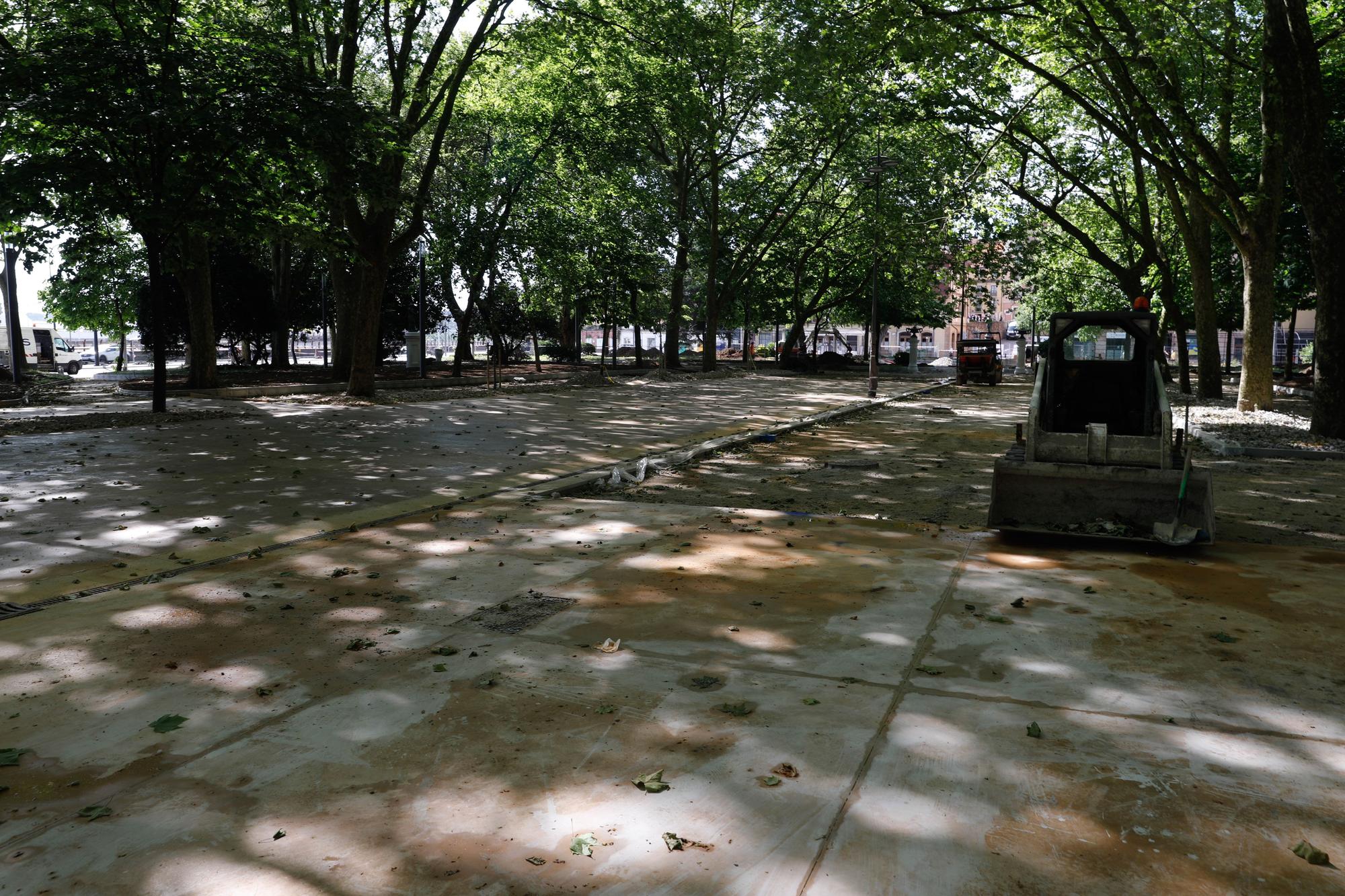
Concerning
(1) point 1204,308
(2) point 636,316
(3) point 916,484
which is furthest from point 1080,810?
(2) point 636,316

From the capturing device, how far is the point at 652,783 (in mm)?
3330

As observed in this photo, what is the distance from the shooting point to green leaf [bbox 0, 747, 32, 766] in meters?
3.50

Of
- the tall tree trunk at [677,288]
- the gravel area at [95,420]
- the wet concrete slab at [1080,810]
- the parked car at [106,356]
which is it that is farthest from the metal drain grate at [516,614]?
the parked car at [106,356]

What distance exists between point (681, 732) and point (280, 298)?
36.3 metres

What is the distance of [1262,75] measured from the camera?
604 inches

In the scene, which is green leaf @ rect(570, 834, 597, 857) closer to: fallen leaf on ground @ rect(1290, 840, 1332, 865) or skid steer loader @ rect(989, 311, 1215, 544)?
fallen leaf on ground @ rect(1290, 840, 1332, 865)

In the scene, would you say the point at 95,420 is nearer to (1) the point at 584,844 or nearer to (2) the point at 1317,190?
(1) the point at 584,844

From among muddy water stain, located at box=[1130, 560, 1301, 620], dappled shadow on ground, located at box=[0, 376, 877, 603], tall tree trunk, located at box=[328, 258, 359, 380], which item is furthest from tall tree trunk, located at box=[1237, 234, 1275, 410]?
tall tree trunk, located at box=[328, 258, 359, 380]

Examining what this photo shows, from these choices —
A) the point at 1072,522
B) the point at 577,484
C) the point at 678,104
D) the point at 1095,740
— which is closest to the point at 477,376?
the point at 678,104

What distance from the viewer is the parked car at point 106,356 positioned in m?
60.2

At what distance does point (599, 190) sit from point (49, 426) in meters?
24.6

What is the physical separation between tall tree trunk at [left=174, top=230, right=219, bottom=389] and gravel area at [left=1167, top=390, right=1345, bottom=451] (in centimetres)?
2105

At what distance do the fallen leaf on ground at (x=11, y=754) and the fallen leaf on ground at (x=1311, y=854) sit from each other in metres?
4.51

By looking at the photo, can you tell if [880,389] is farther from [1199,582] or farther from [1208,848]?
[1208,848]
